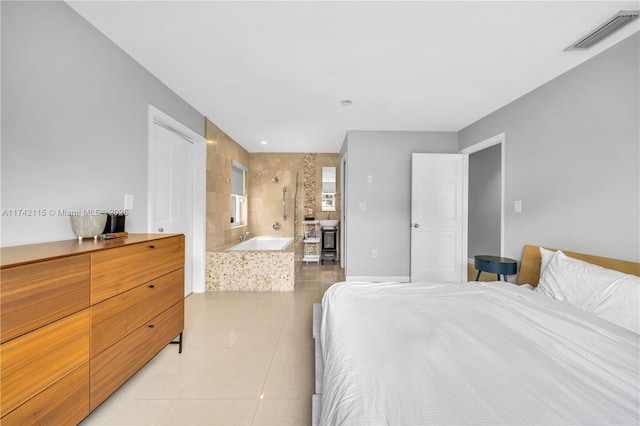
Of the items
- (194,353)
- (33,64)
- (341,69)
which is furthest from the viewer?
(341,69)

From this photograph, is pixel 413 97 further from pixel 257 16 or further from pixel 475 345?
pixel 475 345

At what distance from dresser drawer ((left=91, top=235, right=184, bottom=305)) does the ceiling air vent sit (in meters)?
3.20

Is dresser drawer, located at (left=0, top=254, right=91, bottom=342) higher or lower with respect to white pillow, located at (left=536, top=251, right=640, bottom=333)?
higher

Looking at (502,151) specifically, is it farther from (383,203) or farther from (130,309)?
(130,309)

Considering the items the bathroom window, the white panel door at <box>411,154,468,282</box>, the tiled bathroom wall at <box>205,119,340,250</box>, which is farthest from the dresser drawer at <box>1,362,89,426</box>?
the tiled bathroom wall at <box>205,119,340,250</box>

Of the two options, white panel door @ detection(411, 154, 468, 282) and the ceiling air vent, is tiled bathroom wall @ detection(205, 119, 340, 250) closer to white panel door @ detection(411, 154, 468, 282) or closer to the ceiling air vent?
white panel door @ detection(411, 154, 468, 282)

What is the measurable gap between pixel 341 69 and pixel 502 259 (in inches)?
98.1

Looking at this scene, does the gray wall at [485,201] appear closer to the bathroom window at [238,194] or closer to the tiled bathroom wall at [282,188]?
the tiled bathroom wall at [282,188]

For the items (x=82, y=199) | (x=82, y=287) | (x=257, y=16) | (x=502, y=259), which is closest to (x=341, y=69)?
(x=257, y=16)

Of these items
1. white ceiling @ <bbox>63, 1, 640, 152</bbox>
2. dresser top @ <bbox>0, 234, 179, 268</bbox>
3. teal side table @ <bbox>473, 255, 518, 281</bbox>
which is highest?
white ceiling @ <bbox>63, 1, 640, 152</bbox>

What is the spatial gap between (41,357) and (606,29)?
3.51 m

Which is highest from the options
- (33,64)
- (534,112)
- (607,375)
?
(534,112)

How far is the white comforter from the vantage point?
792 millimetres

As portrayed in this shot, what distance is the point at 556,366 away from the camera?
1.02 m
